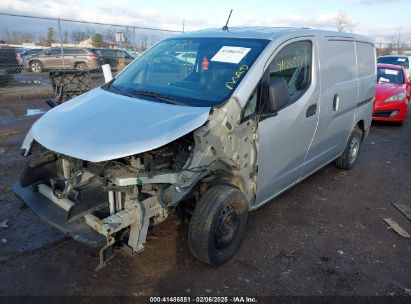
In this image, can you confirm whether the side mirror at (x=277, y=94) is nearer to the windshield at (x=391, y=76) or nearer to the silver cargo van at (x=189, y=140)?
the silver cargo van at (x=189, y=140)

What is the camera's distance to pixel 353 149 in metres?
5.79

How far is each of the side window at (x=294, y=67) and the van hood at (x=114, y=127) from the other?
0.97 m

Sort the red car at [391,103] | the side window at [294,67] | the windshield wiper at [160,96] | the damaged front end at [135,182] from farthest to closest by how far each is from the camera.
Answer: the red car at [391,103] < the side window at [294,67] < the windshield wiper at [160,96] < the damaged front end at [135,182]

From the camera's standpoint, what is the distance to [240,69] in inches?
129

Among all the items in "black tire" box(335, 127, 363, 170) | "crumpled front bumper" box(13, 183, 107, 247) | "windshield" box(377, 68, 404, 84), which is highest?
"windshield" box(377, 68, 404, 84)

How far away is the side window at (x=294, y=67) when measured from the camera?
3.50 meters

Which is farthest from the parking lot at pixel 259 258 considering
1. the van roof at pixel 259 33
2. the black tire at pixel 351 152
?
the van roof at pixel 259 33

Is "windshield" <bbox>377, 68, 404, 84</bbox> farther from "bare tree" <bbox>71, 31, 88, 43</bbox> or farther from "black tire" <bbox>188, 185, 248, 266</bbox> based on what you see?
"bare tree" <bbox>71, 31, 88, 43</bbox>

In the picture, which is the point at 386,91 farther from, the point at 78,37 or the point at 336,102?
the point at 78,37

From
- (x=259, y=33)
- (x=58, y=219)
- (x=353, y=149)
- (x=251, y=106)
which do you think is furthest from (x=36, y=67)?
(x=251, y=106)

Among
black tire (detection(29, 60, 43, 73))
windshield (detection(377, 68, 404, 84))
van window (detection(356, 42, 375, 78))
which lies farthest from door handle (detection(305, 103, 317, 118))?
black tire (detection(29, 60, 43, 73))

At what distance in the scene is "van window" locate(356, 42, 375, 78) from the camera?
514 centimetres

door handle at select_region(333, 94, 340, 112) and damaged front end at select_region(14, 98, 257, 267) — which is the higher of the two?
door handle at select_region(333, 94, 340, 112)

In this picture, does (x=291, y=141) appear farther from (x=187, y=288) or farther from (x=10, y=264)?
(x=10, y=264)
